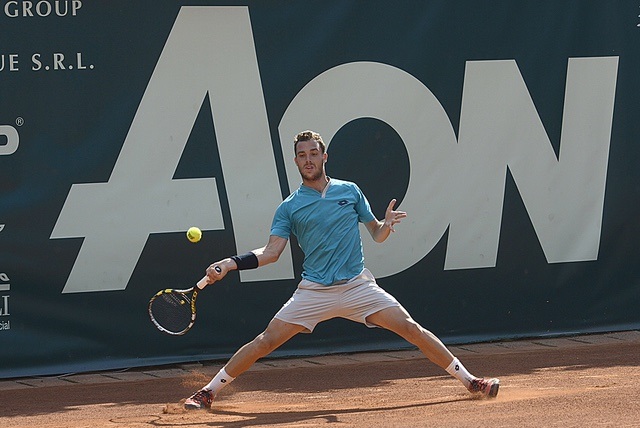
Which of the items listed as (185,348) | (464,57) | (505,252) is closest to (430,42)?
(464,57)

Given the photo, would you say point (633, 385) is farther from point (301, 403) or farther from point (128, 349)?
point (128, 349)

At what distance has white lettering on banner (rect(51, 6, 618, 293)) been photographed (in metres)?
8.35

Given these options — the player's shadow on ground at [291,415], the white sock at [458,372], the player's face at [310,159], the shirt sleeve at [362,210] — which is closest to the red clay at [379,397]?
the player's shadow on ground at [291,415]

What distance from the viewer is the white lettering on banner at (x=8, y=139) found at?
8070mm

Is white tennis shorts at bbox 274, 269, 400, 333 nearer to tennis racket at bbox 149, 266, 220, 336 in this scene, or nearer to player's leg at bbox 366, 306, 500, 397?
player's leg at bbox 366, 306, 500, 397

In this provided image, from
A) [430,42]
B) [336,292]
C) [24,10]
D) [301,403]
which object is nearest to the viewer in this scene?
[336,292]

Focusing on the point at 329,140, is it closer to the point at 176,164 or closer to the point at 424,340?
the point at 176,164

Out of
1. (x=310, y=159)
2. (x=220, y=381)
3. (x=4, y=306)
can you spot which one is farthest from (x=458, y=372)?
(x=4, y=306)

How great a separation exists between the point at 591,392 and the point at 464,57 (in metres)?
2.96

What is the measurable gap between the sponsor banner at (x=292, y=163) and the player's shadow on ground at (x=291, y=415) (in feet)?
6.05

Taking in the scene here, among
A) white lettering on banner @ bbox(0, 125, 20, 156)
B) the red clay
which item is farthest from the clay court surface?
white lettering on banner @ bbox(0, 125, 20, 156)

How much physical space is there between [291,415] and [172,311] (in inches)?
33.3

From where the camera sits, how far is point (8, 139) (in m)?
8.08

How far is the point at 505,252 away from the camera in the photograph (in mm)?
9242
